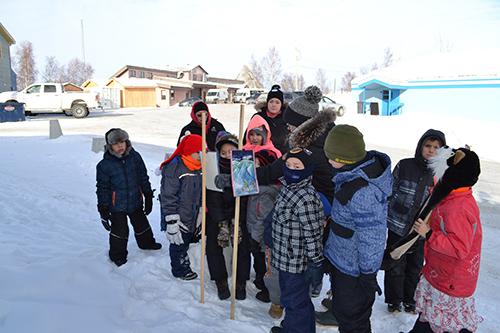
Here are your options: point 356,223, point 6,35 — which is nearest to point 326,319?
point 356,223

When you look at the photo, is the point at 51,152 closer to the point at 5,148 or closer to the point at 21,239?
the point at 5,148

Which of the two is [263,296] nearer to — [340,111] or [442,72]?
[340,111]

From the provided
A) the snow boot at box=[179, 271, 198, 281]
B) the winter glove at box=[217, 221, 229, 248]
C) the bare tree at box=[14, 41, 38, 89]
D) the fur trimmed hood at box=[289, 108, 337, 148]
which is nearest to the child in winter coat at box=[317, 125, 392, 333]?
the fur trimmed hood at box=[289, 108, 337, 148]

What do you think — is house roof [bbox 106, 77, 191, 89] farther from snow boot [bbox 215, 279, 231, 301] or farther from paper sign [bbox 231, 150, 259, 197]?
paper sign [bbox 231, 150, 259, 197]

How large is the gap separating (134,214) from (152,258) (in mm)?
593

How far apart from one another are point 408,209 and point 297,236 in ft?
3.63

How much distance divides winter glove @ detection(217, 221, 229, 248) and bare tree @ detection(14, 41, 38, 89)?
62753mm

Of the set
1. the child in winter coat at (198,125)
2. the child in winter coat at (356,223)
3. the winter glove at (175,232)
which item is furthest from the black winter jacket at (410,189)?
the child in winter coat at (198,125)

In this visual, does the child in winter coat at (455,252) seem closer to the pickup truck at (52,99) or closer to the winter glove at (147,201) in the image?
the winter glove at (147,201)

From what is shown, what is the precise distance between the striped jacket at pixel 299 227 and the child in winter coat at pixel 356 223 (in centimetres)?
17

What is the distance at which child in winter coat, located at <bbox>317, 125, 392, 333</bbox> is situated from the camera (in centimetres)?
242

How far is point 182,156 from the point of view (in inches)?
145

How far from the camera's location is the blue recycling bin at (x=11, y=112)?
57.6 ft

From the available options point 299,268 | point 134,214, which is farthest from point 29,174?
point 299,268
